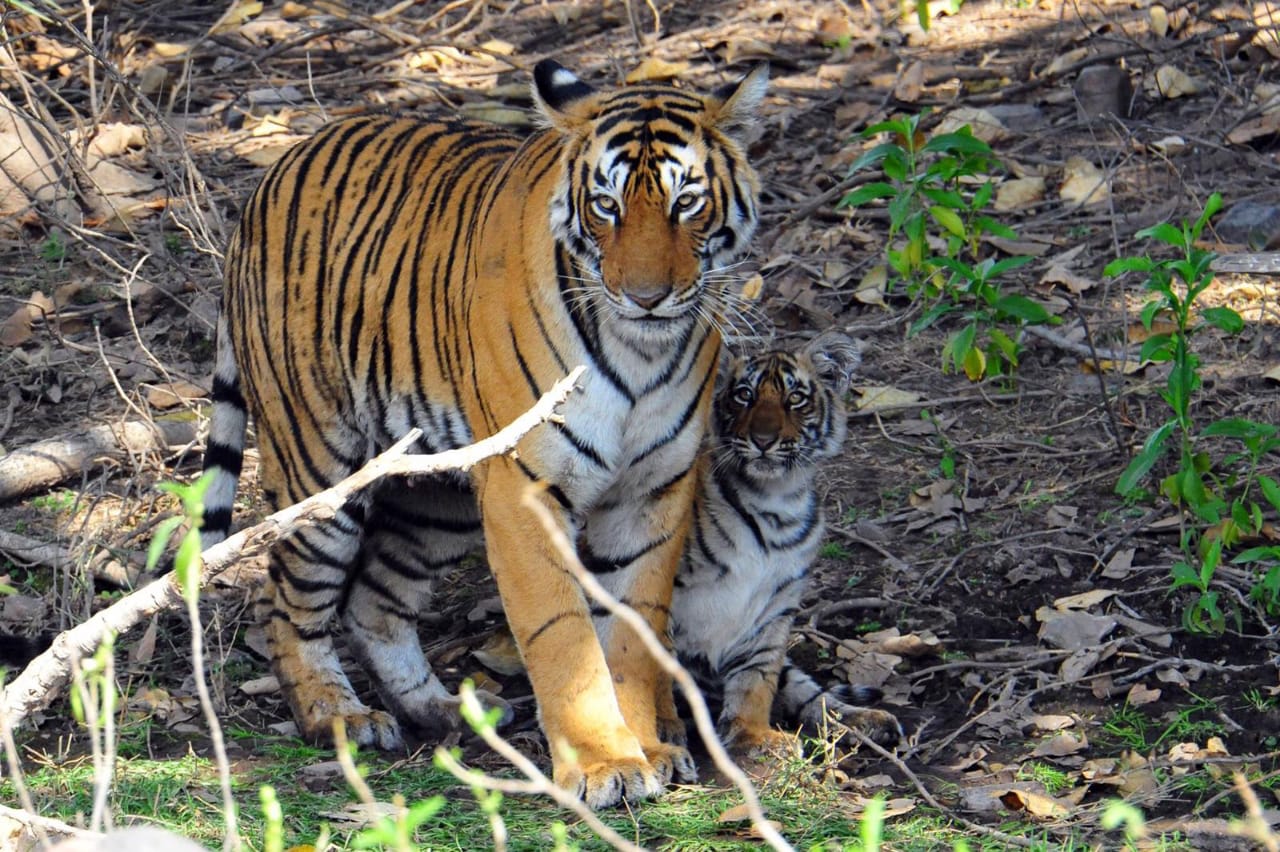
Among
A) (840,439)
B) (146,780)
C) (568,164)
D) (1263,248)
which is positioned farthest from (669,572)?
(1263,248)

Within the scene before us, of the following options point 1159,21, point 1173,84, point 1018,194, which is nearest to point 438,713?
point 1018,194

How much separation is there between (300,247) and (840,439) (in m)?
1.62

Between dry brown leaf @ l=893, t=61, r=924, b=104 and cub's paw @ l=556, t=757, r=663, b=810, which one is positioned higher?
dry brown leaf @ l=893, t=61, r=924, b=104

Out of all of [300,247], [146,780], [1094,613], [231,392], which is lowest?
[1094,613]

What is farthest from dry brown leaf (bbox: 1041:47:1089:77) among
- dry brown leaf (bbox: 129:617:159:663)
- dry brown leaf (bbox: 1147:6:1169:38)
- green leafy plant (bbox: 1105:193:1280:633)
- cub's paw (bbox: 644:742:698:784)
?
dry brown leaf (bbox: 129:617:159:663)

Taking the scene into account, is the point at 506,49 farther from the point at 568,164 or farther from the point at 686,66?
the point at 568,164

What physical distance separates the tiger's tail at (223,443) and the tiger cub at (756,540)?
4.33 feet

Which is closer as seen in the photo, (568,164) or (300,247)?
(568,164)

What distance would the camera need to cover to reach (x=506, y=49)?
8.38 metres

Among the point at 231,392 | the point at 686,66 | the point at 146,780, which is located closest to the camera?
the point at 146,780

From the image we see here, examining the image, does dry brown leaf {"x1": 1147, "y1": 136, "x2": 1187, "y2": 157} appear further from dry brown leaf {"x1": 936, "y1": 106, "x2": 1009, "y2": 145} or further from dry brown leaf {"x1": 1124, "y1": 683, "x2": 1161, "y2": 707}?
dry brown leaf {"x1": 1124, "y1": 683, "x2": 1161, "y2": 707}

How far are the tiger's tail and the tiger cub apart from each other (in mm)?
1321

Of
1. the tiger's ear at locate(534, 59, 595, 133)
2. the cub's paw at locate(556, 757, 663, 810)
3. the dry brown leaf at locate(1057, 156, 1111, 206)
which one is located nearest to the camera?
the cub's paw at locate(556, 757, 663, 810)

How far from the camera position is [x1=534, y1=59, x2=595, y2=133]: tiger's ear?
4145mm
